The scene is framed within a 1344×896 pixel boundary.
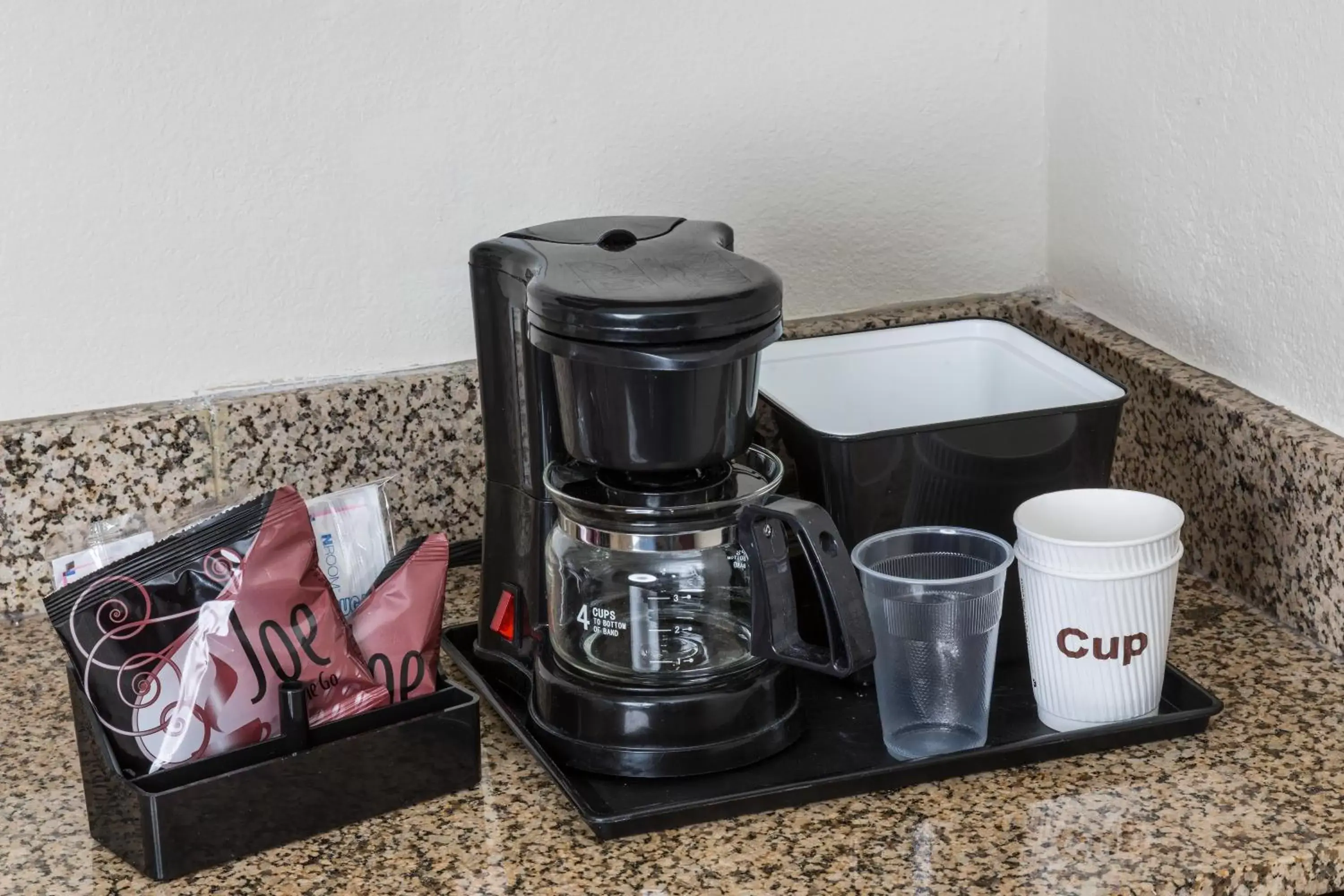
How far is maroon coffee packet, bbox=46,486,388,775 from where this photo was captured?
31.4 inches

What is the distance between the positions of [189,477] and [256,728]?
347mm

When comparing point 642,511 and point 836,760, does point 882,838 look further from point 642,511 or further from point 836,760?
point 642,511

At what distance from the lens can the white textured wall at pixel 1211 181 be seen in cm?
99

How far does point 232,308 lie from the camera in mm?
1115

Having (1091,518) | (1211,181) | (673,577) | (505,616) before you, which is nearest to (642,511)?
(673,577)

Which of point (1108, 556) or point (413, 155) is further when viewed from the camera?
point (413, 155)

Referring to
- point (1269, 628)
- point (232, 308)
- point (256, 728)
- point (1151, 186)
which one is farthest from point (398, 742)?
point (1151, 186)

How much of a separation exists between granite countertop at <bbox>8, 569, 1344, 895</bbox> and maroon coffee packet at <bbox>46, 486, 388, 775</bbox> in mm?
80

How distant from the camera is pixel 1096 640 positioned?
877 mm

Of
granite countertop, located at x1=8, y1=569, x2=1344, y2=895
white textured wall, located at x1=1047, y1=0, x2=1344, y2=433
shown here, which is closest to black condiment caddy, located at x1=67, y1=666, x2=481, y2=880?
granite countertop, located at x1=8, y1=569, x2=1344, y2=895

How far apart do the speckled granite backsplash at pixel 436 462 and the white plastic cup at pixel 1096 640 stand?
0.58ft

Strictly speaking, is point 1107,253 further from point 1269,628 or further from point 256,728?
point 256,728

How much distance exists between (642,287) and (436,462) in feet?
1.39

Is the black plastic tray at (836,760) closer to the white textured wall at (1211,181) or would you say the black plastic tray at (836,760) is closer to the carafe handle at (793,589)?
the carafe handle at (793,589)
